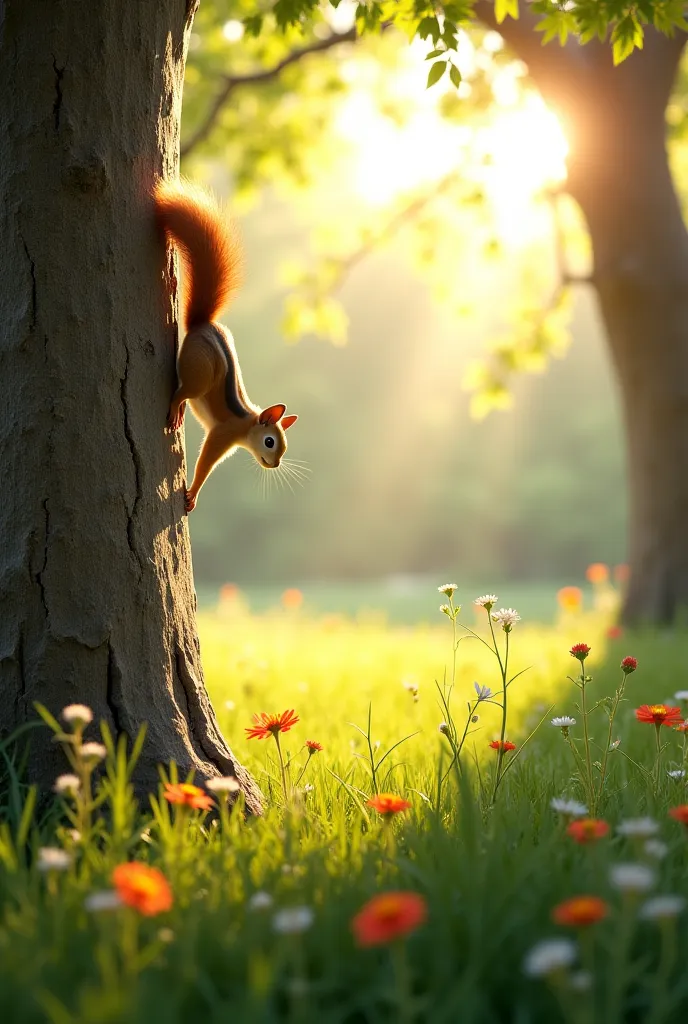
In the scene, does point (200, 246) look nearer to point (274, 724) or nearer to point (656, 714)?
point (274, 724)

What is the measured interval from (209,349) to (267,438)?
29 centimetres

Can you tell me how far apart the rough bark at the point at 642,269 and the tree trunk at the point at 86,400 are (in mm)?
6390

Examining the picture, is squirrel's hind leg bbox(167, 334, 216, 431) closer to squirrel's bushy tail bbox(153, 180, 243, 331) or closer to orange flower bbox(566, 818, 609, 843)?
squirrel's bushy tail bbox(153, 180, 243, 331)

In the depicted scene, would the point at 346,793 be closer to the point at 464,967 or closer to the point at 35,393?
the point at 464,967

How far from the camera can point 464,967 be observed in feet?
5.76

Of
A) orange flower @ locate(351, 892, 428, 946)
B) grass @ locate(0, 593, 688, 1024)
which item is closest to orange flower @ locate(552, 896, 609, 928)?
grass @ locate(0, 593, 688, 1024)

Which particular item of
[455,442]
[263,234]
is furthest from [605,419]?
[263,234]

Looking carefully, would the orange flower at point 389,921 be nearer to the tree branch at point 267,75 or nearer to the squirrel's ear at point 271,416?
the squirrel's ear at point 271,416

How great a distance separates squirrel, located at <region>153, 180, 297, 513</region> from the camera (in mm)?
2713

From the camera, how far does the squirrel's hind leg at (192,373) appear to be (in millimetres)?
2730

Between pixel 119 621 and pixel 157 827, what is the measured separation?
1.75 ft

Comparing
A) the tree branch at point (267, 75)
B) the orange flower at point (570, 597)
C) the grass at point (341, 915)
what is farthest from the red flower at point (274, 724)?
the tree branch at point (267, 75)

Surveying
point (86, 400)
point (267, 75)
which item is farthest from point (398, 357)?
point (86, 400)

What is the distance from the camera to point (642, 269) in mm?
8570
